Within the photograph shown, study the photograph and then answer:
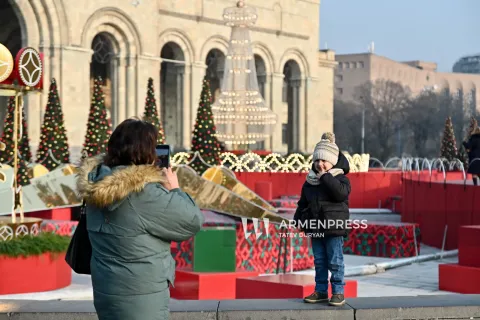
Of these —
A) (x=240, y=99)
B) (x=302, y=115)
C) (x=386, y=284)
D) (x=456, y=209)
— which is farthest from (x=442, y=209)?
(x=302, y=115)

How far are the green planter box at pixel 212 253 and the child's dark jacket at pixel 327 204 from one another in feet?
13.5

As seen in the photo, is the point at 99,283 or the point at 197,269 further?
the point at 197,269

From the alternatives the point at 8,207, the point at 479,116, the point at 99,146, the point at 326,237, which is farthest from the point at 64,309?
the point at 479,116

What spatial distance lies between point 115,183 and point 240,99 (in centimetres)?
2737

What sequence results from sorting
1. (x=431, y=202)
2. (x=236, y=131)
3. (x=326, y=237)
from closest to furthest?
(x=326, y=237) → (x=431, y=202) → (x=236, y=131)

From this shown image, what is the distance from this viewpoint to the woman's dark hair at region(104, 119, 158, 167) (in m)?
5.18

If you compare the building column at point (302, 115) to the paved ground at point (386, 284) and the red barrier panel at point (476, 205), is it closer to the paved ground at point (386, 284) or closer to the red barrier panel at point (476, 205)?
the red barrier panel at point (476, 205)

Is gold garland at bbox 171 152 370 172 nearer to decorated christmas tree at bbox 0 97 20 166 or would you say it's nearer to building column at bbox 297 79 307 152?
decorated christmas tree at bbox 0 97 20 166

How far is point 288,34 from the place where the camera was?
51.4m

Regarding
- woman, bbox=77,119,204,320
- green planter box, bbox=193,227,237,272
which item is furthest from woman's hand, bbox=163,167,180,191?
green planter box, bbox=193,227,237,272

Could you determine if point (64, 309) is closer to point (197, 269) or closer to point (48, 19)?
point (197, 269)

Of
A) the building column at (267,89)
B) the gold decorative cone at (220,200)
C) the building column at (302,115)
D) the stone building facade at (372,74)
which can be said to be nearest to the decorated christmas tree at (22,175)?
the gold decorative cone at (220,200)

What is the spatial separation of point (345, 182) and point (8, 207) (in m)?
9.87

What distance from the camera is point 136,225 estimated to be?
519cm
